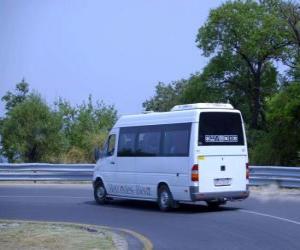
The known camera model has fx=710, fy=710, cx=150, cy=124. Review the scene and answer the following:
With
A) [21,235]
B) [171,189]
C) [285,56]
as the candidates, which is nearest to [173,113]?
[171,189]

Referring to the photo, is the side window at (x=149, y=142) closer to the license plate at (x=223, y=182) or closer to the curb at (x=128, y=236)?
the license plate at (x=223, y=182)

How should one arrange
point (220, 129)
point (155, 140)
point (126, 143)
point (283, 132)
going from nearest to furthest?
point (220, 129)
point (155, 140)
point (126, 143)
point (283, 132)

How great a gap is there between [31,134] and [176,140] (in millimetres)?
29674

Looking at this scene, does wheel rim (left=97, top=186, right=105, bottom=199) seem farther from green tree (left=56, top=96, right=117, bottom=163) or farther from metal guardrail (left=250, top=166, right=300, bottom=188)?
green tree (left=56, top=96, right=117, bottom=163)

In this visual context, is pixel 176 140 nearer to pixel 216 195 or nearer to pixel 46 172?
pixel 216 195

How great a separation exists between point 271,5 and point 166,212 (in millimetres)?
21854

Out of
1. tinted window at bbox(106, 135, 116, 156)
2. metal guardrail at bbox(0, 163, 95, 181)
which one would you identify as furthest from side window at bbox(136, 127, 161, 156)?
metal guardrail at bbox(0, 163, 95, 181)

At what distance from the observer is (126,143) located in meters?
20.7

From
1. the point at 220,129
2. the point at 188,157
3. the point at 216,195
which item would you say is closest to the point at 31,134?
the point at 220,129

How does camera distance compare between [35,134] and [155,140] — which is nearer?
[155,140]

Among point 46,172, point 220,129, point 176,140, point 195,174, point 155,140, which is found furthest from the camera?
→ point 46,172

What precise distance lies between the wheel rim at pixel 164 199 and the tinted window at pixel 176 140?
105cm

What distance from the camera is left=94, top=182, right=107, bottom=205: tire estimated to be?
846 inches

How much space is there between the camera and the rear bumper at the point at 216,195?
695 inches
